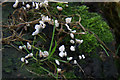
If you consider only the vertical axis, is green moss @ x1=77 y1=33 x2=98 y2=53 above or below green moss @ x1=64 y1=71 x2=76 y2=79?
above

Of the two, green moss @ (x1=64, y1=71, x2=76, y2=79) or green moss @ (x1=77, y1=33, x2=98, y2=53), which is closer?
green moss @ (x1=64, y1=71, x2=76, y2=79)

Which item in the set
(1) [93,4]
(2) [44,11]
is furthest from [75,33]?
(1) [93,4]

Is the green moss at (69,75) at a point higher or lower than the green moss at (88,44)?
lower

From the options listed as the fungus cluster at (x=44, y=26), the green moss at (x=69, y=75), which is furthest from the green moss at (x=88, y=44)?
the green moss at (x=69, y=75)

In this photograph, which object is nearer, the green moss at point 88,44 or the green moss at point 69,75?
the green moss at point 69,75

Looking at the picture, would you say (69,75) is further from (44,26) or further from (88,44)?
(44,26)

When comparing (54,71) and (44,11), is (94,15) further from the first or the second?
(54,71)

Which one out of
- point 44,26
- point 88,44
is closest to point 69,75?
point 88,44

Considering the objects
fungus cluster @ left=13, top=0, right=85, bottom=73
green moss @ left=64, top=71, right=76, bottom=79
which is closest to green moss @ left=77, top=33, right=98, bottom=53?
fungus cluster @ left=13, top=0, right=85, bottom=73

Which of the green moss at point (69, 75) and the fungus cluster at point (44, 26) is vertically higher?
the fungus cluster at point (44, 26)

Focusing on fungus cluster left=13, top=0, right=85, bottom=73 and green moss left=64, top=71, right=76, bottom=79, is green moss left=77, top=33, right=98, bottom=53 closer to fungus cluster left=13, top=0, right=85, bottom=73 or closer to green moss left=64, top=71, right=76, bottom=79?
fungus cluster left=13, top=0, right=85, bottom=73

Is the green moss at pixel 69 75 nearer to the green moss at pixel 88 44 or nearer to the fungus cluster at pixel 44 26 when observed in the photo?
the fungus cluster at pixel 44 26
